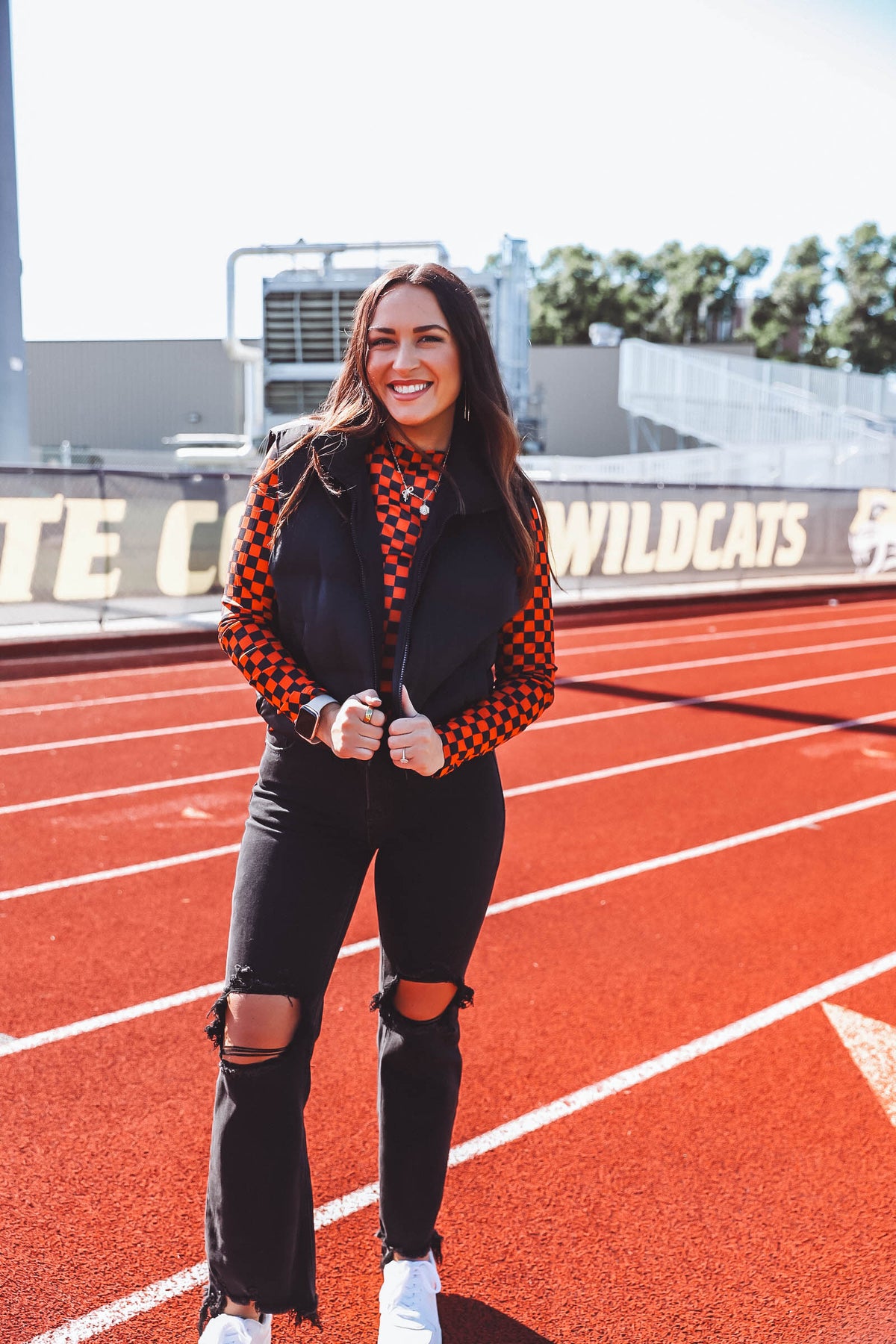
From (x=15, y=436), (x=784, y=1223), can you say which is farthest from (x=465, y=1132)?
(x=15, y=436)

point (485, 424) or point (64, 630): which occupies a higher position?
point (485, 424)

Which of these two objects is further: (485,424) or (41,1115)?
(41,1115)

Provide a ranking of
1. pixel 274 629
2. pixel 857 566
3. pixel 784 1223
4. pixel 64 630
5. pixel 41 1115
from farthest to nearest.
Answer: pixel 857 566, pixel 64 630, pixel 41 1115, pixel 784 1223, pixel 274 629

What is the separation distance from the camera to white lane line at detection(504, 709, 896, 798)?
7.12m

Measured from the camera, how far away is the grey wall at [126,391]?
1858 inches

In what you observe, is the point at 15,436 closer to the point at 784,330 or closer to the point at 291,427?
the point at 291,427

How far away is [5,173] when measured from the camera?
12914mm

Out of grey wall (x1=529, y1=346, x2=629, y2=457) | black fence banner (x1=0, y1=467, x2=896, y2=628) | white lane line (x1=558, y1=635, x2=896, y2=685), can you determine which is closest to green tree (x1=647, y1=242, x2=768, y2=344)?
grey wall (x1=529, y1=346, x2=629, y2=457)

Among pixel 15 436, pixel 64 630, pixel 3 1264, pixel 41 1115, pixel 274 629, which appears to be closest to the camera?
pixel 274 629

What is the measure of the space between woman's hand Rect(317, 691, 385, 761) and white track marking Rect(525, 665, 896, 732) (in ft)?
20.5

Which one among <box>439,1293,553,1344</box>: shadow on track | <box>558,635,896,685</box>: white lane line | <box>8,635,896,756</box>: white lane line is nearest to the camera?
<box>439,1293,553,1344</box>: shadow on track

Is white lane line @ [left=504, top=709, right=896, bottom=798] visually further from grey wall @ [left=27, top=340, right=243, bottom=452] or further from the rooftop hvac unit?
grey wall @ [left=27, top=340, right=243, bottom=452]

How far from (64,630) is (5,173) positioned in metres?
5.22

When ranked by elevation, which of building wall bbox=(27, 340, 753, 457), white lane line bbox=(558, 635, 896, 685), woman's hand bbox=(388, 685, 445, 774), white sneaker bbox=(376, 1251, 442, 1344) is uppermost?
building wall bbox=(27, 340, 753, 457)
